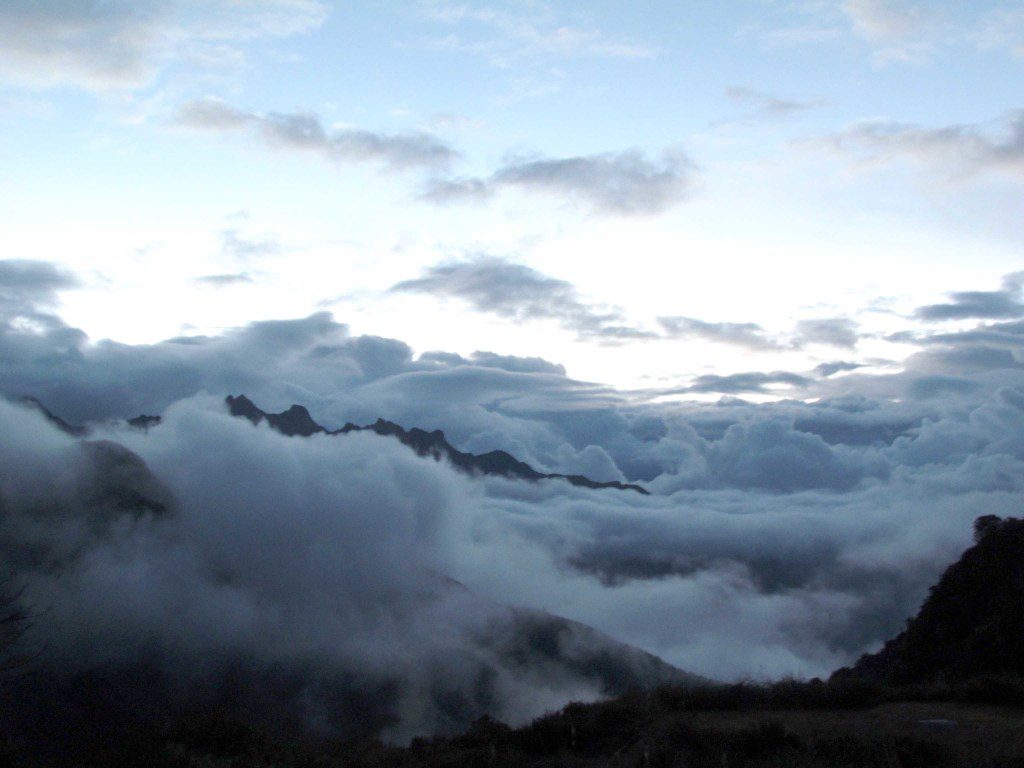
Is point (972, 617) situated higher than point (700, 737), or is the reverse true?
point (700, 737)

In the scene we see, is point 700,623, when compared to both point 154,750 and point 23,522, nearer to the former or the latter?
point 23,522

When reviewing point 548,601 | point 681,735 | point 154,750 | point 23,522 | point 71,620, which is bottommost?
point 548,601

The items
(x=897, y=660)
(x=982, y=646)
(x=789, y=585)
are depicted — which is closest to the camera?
(x=982, y=646)

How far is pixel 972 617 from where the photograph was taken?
22.4m

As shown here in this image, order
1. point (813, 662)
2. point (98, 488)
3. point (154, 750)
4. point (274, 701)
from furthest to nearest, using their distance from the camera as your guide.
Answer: point (98, 488), point (813, 662), point (274, 701), point (154, 750)

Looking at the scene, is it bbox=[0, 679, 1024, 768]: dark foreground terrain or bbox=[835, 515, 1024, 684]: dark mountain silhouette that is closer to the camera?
bbox=[0, 679, 1024, 768]: dark foreground terrain

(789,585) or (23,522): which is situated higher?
(23,522)

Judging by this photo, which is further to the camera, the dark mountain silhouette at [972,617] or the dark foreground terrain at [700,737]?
the dark mountain silhouette at [972,617]

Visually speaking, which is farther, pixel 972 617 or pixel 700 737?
pixel 972 617

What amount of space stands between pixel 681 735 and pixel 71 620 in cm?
9670

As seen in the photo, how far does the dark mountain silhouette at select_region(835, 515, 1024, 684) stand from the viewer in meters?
17.9

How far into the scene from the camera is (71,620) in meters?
88.8

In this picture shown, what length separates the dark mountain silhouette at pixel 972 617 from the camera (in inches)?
706

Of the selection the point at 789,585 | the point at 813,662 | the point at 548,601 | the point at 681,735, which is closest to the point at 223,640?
the point at 813,662
